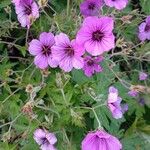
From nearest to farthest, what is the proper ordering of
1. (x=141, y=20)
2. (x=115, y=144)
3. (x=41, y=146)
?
(x=115, y=144) → (x=41, y=146) → (x=141, y=20)

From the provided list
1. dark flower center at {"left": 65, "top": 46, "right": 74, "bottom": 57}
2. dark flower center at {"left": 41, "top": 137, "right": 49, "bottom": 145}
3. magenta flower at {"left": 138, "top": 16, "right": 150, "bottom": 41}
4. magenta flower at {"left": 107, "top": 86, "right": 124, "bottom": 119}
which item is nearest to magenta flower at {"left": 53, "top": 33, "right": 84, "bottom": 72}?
dark flower center at {"left": 65, "top": 46, "right": 74, "bottom": 57}

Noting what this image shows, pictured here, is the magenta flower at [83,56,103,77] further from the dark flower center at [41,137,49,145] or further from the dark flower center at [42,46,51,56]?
the dark flower center at [41,137,49,145]

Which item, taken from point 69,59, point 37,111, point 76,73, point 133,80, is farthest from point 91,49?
point 133,80

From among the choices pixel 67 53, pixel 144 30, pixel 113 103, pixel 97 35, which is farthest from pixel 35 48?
pixel 144 30

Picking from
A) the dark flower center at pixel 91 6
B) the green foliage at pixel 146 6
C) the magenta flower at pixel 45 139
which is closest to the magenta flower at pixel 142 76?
the green foliage at pixel 146 6

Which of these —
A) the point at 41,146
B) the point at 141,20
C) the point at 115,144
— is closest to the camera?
the point at 115,144

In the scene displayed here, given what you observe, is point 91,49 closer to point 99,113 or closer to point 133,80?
point 99,113

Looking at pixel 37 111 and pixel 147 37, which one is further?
pixel 147 37

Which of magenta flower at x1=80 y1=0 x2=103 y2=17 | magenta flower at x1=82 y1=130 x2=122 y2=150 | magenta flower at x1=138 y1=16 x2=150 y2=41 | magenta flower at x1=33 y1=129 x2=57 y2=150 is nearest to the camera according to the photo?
magenta flower at x1=82 y1=130 x2=122 y2=150
